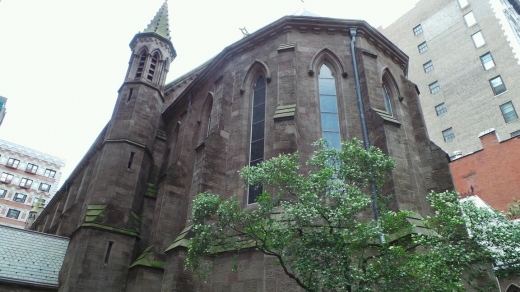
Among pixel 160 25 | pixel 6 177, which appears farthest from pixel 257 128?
pixel 6 177

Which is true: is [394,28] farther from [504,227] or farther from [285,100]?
[504,227]

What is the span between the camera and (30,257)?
17000 mm

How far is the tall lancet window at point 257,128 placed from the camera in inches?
550

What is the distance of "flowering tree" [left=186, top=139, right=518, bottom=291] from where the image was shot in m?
7.14

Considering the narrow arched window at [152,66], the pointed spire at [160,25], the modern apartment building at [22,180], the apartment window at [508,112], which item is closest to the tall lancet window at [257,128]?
the narrow arched window at [152,66]

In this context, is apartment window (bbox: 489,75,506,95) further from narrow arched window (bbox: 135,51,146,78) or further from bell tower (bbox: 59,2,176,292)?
narrow arched window (bbox: 135,51,146,78)

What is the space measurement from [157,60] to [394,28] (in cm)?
2947

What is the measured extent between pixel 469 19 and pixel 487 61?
5.48 meters

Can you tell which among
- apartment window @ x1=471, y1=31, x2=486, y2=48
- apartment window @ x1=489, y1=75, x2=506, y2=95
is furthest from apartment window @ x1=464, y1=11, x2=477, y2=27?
apartment window @ x1=489, y1=75, x2=506, y2=95

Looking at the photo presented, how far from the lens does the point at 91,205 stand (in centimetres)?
1756

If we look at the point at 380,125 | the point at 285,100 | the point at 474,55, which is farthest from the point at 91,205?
the point at 474,55

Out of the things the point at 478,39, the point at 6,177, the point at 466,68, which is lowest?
the point at 6,177

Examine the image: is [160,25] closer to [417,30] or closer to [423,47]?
[423,47]

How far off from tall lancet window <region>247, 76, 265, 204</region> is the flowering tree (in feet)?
15.2
